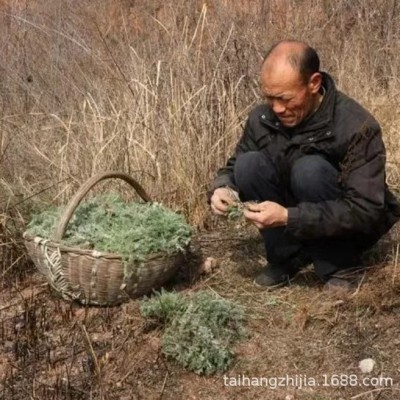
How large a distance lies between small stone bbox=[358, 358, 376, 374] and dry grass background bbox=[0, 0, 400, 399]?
166mm

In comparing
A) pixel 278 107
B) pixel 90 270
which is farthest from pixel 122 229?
pixel 278 107

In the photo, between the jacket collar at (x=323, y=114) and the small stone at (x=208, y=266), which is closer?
→ the jacket collar at (x=323, y=114)

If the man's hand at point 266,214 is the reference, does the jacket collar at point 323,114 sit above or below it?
above

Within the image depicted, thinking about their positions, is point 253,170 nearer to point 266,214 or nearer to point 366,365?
point 266,214

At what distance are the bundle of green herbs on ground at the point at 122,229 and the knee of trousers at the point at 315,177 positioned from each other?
0.47 metres

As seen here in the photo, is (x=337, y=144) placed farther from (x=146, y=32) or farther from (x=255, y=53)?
(x=146, y=32)

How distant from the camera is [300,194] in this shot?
273cm

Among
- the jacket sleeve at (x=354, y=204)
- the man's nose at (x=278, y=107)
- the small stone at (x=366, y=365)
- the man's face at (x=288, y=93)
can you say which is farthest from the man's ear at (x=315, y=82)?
the small stone at (x=366, y=365)

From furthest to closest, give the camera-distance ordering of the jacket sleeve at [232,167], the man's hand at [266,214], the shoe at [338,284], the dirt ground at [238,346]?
the jacket sleeve at [232,167] → the shoe at [338,284] → the man's hand at [266,214] → the dirt ground at [238,346]

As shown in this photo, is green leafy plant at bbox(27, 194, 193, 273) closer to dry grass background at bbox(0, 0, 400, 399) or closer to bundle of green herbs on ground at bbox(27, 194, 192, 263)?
bundle of green herbs on ground at bbox(27, 194, 192, 263)

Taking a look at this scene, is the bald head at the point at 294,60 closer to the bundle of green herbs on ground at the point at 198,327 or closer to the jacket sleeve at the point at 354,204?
the jacket sleeve at the point at 354,204

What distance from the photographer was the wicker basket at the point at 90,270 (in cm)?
269

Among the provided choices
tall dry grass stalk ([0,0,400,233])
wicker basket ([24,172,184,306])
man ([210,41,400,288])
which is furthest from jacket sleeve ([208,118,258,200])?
tall dry grass stalk ([0,0,400,233])

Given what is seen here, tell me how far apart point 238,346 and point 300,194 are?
0.59 metres
